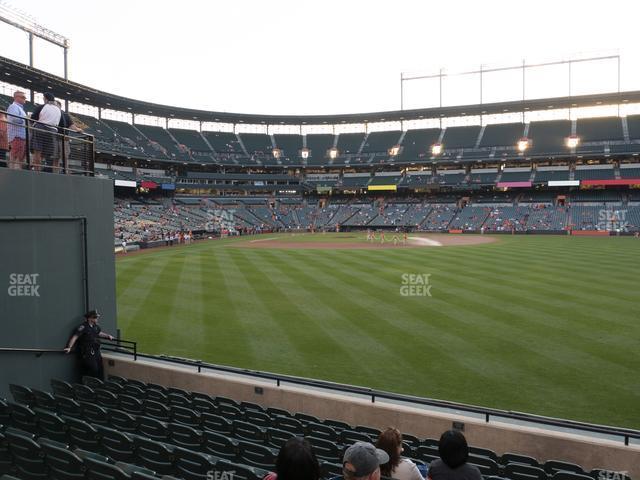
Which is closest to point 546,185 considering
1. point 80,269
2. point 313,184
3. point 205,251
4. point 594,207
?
point 594,207

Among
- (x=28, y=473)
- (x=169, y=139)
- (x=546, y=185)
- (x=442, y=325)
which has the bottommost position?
(x=442, y=325)

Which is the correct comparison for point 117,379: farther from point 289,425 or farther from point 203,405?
point 289,425

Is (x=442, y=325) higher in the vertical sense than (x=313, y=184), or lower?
lower

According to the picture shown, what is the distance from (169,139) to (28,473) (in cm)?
9102

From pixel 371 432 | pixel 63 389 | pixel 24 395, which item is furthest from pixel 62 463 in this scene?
pixel 63 389

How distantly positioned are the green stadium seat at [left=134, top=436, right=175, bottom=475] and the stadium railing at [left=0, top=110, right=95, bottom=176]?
23.1 ft

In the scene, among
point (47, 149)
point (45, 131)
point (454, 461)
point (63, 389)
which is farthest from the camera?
point (47, 149)

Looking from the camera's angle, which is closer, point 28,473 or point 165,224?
point 28,473

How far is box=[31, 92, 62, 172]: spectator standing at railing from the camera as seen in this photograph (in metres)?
10.9

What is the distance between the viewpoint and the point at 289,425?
7.58m

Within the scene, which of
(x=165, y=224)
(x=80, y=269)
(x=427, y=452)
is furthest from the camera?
(x=165, y=224)

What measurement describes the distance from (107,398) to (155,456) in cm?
368

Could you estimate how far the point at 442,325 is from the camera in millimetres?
16656

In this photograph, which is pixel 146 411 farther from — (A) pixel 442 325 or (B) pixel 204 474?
(A) pixel 442 325
